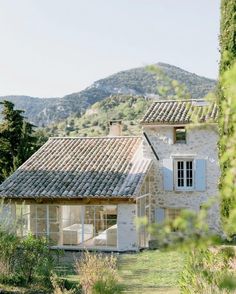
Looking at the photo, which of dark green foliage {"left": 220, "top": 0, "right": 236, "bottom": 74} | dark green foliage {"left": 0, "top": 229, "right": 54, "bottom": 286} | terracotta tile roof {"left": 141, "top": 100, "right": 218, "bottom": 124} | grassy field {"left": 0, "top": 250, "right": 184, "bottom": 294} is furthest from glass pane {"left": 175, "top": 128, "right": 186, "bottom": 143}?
dark green foliage {"left": 0, "top": 229, "right": 54, "bottom": 286}

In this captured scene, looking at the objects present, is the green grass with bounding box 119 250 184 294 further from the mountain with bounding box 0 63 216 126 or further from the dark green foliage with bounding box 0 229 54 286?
the mountain with bounding box 0 63 216 126

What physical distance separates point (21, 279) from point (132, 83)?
82.5 metres

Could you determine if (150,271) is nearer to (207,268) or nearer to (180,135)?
(207,268)

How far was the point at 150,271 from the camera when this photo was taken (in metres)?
16.4

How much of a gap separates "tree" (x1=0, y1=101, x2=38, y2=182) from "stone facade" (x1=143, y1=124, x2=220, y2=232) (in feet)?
33.3

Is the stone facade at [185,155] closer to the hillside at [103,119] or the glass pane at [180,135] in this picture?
the glass pane at [180,135]

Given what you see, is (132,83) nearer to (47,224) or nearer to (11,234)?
(47,224)

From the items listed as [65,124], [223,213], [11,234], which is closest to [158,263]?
[223,213]

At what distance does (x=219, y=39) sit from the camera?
59.7ft

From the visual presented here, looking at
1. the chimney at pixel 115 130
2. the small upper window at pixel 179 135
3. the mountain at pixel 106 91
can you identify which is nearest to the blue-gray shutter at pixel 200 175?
the small upper window at pixel 179 135

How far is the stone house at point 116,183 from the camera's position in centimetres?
2120

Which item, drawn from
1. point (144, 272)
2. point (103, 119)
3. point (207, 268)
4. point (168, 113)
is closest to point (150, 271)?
point (144, 272)

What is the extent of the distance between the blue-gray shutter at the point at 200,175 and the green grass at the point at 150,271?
4075 millimetres

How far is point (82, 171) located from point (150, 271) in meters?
7.18
